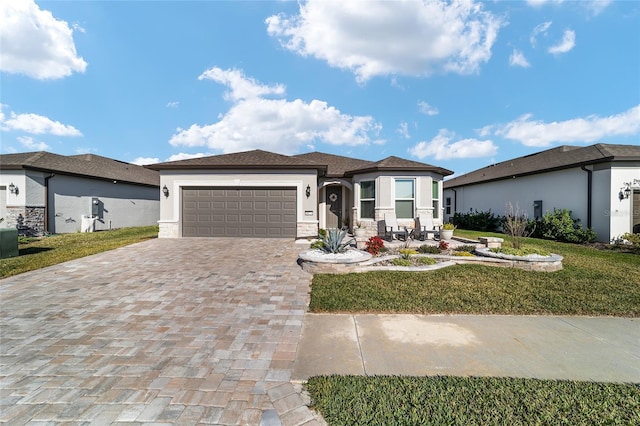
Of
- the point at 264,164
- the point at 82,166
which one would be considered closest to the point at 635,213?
the point at 264,164

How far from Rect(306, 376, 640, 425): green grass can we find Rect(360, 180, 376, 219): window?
413 inches

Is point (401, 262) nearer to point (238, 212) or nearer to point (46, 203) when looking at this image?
point (238, 212)

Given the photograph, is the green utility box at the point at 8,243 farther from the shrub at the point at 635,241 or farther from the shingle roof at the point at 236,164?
the shrub at the point at 635,241

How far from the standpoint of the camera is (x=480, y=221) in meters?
17.5

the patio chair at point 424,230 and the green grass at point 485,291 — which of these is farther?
the patio chair at point 424,230

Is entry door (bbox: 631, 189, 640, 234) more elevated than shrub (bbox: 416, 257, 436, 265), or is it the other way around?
entry door (bbox: 631, 189, 640, 234)

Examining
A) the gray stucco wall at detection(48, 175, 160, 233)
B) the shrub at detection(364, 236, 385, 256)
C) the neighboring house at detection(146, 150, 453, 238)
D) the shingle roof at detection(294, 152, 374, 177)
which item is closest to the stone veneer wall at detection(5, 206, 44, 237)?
the gray stucco wall at detection(48, 175, 160, 233)

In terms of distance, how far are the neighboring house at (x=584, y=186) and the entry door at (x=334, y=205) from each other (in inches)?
351

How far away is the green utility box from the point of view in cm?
779

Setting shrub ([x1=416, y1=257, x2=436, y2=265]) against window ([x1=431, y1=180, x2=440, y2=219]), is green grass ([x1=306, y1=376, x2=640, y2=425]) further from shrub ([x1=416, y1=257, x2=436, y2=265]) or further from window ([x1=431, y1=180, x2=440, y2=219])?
window ([x1=431, y1=180, x2=440, y2=219])

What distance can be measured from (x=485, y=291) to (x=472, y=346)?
2.32 metres

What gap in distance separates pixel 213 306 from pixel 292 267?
2.74 m

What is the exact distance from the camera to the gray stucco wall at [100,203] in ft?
45.0

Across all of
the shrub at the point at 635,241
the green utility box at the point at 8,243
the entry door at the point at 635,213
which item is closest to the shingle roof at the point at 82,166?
the green utility box at the point at 8,243
